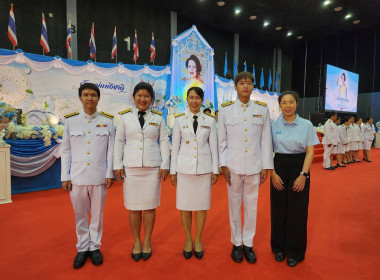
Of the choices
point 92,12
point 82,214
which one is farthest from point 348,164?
point 92,12

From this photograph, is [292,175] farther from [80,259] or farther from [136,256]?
[80,259]

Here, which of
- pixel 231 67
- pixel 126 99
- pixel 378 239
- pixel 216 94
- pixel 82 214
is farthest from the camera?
pixel 231 67

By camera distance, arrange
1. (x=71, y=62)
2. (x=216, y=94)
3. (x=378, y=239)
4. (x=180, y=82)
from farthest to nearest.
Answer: (x=216, y=94)
(x=180, y=82)
(x=71, y=62)
(x=378, y=239)

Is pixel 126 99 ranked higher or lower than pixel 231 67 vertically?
lower

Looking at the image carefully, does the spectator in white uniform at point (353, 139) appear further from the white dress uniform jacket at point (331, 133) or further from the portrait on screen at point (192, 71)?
the portrait on screen at point (192, 71)

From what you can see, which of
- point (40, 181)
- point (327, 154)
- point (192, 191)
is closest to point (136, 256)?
point (192, 191)

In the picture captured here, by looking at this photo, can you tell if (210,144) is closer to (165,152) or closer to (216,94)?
(165,152)

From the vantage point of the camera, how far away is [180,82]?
8.66 metres

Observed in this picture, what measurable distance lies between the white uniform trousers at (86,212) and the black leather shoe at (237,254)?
1160 mm

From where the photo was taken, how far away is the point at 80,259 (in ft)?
6.40

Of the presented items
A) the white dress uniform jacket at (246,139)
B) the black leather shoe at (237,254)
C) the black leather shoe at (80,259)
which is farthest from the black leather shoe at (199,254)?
the black leather shoe at (80,259)

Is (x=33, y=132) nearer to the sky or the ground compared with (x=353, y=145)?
nearer to the sky

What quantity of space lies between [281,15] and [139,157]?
10.9 meters

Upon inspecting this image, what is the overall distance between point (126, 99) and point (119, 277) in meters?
6.33
